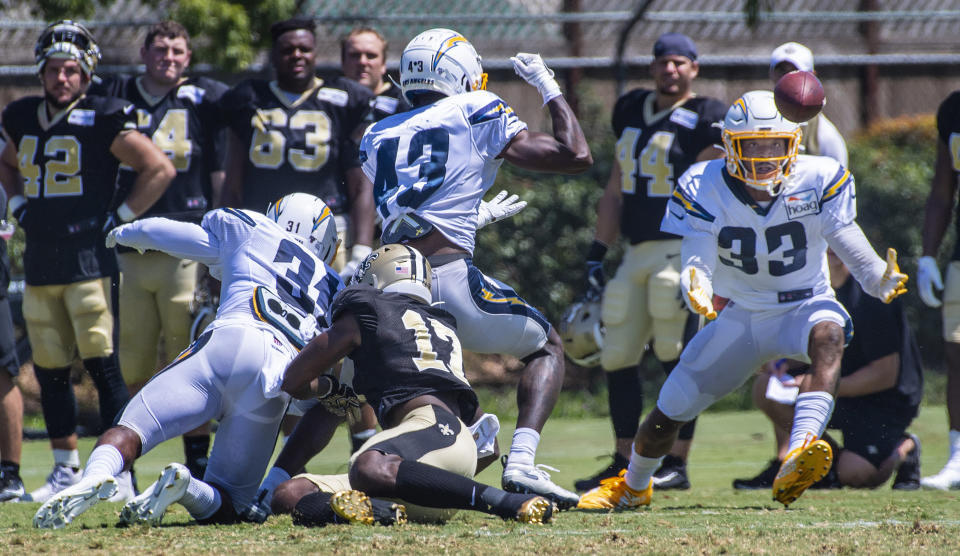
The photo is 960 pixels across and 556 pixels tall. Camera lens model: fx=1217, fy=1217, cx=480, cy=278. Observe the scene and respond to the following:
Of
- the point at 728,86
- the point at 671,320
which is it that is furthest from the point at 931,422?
the point at 728,86

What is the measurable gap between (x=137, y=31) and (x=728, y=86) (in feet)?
16.5

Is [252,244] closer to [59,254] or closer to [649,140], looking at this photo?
[59,254]

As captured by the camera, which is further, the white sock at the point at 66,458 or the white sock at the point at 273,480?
the white sock at the point at 66,458

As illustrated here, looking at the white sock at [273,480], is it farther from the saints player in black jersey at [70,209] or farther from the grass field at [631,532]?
the saints player in black jersey at [70,209]

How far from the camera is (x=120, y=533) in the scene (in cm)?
384

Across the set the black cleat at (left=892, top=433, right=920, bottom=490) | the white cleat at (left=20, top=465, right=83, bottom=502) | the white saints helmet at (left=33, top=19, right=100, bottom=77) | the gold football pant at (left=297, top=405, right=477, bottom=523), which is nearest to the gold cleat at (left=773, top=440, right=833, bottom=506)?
the gold football pant at (left=297, top=405, right=477, bottom=523)

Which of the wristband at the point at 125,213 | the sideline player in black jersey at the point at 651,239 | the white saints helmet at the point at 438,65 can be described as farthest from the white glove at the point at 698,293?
the wristband at the point at 125,213

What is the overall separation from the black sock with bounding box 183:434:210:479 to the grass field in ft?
1.34

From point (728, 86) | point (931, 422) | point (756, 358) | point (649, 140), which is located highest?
point (728, 86)

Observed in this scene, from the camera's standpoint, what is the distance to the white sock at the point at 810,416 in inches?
171

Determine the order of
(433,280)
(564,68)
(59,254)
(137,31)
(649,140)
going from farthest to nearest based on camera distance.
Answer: (564,68) < (137,31) < (649,140) < (59,254) < (433,280)

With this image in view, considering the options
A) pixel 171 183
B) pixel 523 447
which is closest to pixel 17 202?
pixel 171 183

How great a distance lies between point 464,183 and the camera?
4.56 meters

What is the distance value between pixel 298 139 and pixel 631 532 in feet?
9.46
